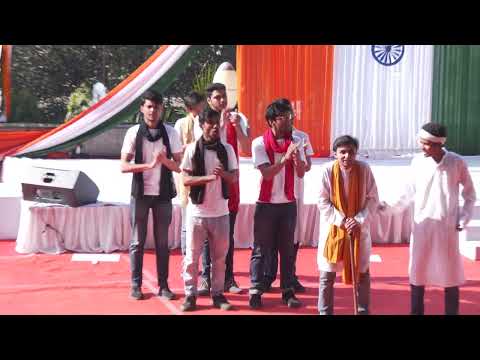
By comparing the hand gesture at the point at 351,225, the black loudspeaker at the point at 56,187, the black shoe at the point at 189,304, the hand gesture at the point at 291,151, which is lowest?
the black shoe at the point at 189,304

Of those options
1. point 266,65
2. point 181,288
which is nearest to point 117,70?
point 266,65

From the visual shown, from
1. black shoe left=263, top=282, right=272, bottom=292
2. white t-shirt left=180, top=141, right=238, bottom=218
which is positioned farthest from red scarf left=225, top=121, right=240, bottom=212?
black shoe left=263, top=282, right=272, bottom=292

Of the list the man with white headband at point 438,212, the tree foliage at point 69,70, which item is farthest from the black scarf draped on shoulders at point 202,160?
the tree foliage at point 69,70

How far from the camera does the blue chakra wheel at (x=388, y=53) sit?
35.7 feet

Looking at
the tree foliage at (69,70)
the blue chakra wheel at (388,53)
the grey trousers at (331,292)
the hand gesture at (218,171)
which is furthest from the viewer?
the tree foliage at (69,70)

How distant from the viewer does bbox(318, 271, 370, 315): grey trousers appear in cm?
417

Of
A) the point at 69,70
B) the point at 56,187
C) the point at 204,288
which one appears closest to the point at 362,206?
the point at 204,288

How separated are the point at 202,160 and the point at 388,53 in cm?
720

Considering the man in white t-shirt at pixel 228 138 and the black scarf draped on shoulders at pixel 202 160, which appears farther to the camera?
the man in white t-shirt at pixel 228 138

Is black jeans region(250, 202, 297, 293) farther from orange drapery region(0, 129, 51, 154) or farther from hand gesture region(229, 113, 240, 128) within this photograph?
orange drapery region(0, 129, 51, 154)

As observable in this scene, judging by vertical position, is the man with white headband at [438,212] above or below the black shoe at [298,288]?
above

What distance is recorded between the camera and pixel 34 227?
6.24m

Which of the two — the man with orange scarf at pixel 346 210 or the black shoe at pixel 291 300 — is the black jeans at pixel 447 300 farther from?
the black shoe at pixel 291 300

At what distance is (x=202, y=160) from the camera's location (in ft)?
14.8
